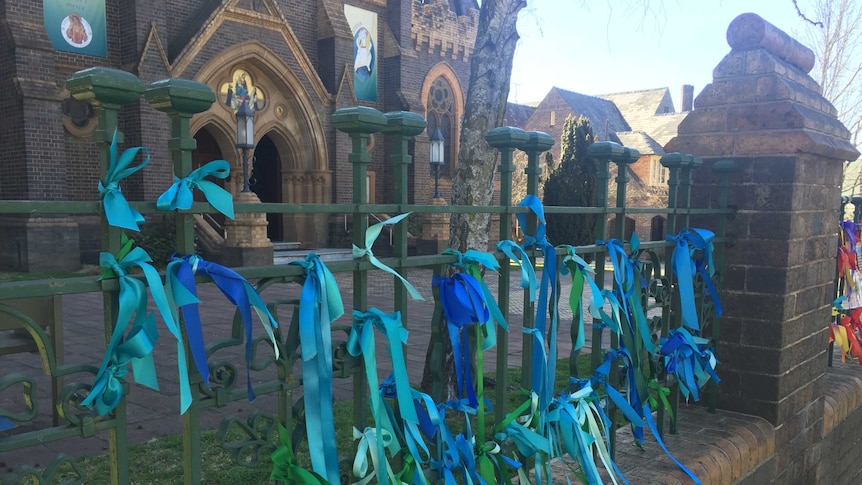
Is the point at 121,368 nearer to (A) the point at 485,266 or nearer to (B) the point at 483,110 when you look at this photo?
(A) the point at 485,266

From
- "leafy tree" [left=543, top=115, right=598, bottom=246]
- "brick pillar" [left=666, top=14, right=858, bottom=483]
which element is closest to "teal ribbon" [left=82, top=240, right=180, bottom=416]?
"brick pillar" [left=666, top=14, right=858, bottom=483]

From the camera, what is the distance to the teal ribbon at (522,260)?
6.97ft

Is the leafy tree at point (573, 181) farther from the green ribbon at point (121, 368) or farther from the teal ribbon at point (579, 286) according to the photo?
the green ribbon at point (121, 368)

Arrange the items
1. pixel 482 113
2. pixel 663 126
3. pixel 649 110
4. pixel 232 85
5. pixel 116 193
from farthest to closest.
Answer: pixel 649 110, pixel 663 126, pixel 232 85, pixel 482 113, pixel 116 193

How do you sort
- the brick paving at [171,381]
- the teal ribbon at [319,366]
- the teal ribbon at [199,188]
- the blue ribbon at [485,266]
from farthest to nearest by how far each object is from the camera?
the brick paving at [171,381] → the blue ribbon at [485,266] → the teal ribbon at [319,366] → the teal ribbon at [199,188]

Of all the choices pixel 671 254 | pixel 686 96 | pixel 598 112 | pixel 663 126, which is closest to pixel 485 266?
pixel 671 254

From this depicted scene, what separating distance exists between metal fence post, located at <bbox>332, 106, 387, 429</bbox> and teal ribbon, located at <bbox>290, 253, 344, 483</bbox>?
6.9 inches

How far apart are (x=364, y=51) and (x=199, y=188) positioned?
1904 centimetres

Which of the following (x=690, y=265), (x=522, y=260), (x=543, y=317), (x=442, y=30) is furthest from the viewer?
(x=442, y=30)

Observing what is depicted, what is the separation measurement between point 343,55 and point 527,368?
17.1m

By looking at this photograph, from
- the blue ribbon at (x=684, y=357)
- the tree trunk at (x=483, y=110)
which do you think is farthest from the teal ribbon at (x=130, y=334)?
the tree trunk at (x=483, y=110)

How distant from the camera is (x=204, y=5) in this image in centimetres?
1586

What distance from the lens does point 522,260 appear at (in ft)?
7.05

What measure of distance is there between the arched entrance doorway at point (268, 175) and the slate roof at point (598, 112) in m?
19.5
